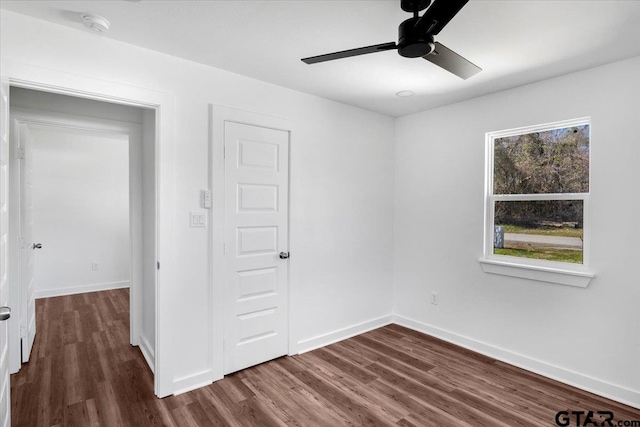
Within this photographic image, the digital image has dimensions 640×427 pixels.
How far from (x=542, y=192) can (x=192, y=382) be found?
10.7ft

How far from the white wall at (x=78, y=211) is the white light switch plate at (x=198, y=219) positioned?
3.30 metres

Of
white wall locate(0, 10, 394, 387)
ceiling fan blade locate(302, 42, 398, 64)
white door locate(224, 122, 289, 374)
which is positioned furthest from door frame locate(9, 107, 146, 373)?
ceiling fan blade locate(302, 42, 398, 64)

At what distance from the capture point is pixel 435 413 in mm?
2281

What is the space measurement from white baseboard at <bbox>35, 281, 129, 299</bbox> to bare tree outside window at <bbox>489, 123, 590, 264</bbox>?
5689mm

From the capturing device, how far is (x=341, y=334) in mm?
3525

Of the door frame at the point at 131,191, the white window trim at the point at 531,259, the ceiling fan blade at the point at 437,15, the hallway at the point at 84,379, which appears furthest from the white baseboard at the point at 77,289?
the ceiling fan blade at the point at 437,15

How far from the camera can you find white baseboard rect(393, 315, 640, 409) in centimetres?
241

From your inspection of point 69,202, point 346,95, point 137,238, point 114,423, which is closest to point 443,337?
point 346,95

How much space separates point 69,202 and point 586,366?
663 cm

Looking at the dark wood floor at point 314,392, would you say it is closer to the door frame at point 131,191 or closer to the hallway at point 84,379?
the hallway at point 84,379

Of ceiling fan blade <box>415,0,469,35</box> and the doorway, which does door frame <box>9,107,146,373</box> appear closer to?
the doorway

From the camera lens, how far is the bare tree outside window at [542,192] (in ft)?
8.92

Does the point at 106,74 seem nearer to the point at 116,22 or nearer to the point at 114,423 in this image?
the point at 116,22

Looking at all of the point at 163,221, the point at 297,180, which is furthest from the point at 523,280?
the point at 163,221
